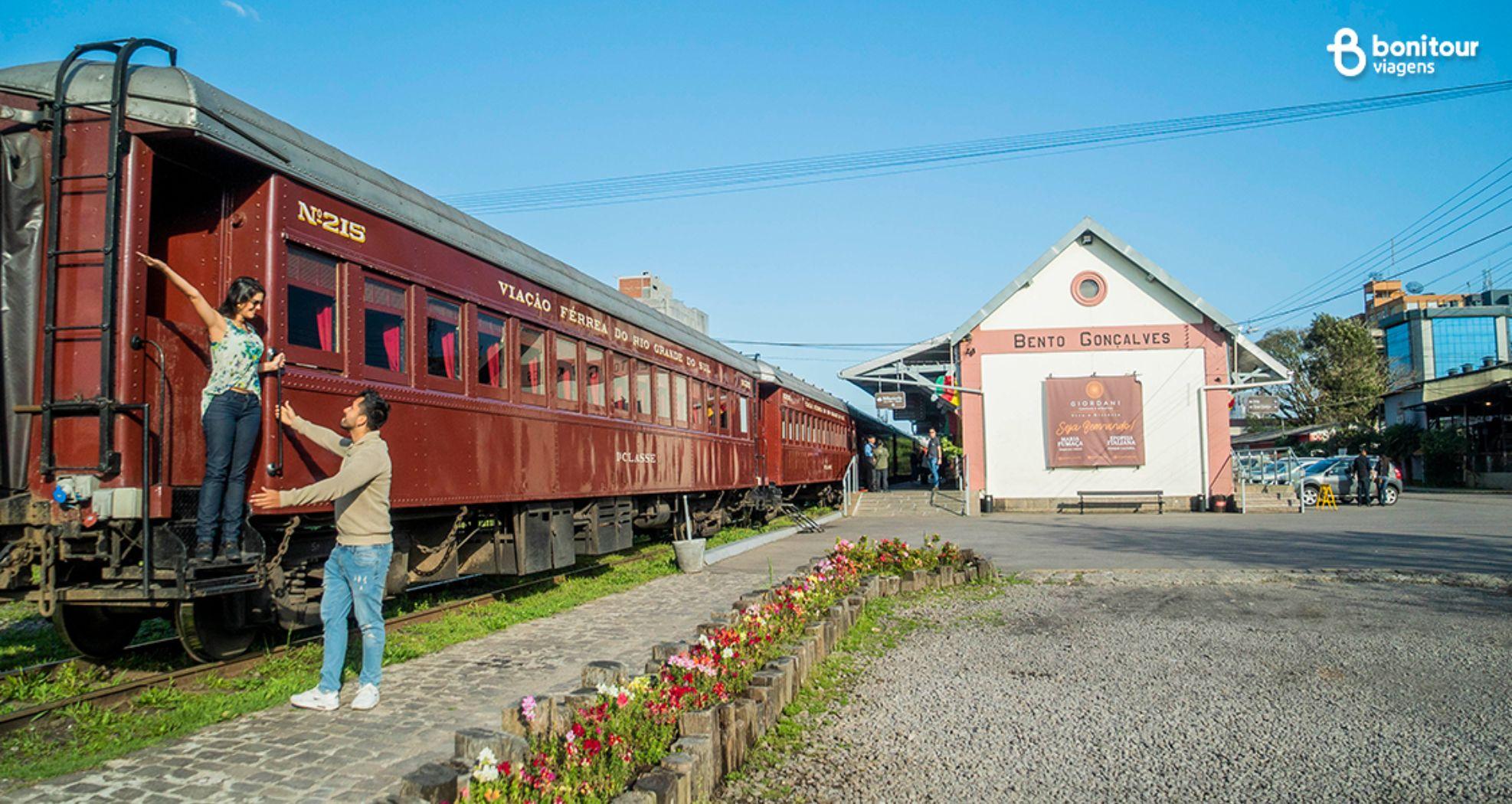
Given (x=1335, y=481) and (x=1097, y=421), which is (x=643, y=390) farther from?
(x=1335, y=481)

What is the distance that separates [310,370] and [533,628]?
2877 millimetres

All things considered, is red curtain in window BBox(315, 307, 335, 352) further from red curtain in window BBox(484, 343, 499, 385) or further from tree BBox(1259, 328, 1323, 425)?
tree BBox(1259, 328, 1323, 425)

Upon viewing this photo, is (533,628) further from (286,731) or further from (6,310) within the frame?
(6,310)

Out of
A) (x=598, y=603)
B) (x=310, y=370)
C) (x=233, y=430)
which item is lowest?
(x=598, y=603)

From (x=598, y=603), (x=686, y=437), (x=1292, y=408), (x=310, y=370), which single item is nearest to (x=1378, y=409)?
(x=1292, y=408)

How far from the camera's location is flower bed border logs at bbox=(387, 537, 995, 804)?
3.30 meters

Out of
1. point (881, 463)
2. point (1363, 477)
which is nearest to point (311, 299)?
point (881, 463)

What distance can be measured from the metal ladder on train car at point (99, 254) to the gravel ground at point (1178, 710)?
3.80m

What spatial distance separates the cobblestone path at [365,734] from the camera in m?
4.15

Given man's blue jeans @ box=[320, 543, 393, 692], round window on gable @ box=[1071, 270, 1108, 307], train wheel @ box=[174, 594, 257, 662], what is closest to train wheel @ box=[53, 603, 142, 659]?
train wheel @ box=[174, 594, 257, 662]

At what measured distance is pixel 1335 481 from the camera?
89.1 ft

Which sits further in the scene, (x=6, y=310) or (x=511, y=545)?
(x=511, y=545)

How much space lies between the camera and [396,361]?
718cm

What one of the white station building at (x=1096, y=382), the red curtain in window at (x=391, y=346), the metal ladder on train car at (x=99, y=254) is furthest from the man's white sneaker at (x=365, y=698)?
the white station building at (x=1096, y=382)
